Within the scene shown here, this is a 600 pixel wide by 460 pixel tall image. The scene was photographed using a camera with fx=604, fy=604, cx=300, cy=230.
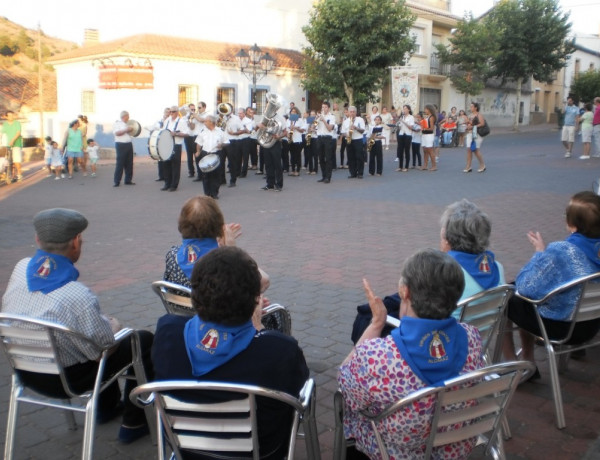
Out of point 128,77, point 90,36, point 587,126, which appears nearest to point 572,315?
point 587,126

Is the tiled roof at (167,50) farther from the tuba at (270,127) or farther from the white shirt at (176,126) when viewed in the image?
the tuba at (270,127)

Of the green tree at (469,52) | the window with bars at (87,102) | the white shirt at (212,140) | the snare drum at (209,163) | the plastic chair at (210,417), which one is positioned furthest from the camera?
the green tree at (469,52)

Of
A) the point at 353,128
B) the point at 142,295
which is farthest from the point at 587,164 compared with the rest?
the point at 142,295

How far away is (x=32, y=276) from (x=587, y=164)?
668 inches

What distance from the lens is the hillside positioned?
3575cm

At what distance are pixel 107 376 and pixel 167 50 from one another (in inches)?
920

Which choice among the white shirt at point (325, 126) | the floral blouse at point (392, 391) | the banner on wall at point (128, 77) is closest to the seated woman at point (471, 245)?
the floral blouse at point (392, 391)

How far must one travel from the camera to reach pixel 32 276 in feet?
9.29

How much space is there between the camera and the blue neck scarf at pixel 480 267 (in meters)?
3.25

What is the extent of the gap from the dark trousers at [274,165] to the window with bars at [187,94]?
518 inches

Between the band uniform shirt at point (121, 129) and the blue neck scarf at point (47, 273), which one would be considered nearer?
the blue neck scarf at point (47, 273)

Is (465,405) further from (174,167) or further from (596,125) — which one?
(596,125)

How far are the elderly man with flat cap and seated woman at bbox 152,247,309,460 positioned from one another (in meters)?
0.69

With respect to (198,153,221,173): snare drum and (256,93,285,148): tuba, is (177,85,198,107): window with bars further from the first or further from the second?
(198,153,221,173): snare drum
